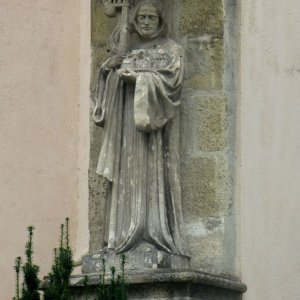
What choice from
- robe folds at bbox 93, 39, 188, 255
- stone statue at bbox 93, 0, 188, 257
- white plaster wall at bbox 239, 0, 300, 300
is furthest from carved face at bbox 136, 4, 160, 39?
white plaster wall at bbox 239, 0, 300, 300

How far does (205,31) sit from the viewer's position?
49.1 feet

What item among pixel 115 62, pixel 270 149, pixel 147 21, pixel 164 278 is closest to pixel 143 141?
pixel 115 62

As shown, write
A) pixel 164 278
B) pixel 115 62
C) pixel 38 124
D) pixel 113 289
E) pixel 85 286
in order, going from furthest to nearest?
pixel 38 124, pixel 115 62, pixel 164 278, pixel 85 286, pixel 113 289

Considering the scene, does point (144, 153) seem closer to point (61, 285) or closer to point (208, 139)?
point (208, 139)

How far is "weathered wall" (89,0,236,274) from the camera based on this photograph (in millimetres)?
14789

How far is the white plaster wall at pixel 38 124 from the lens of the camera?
16734mm

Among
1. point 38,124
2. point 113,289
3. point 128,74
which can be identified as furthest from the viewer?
point 38,124

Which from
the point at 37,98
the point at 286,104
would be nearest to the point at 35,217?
the point at 37,98

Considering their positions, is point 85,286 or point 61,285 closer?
point 61,285

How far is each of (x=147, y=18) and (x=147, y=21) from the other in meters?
0.02

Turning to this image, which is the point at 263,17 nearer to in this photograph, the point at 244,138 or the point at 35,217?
the point at 244,138

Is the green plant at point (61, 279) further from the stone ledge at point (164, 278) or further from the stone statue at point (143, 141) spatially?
the stone statue at point (143, 141)

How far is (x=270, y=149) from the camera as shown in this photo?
625 inches

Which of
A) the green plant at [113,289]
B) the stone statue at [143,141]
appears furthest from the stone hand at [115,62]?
the green plant at [113,289]
